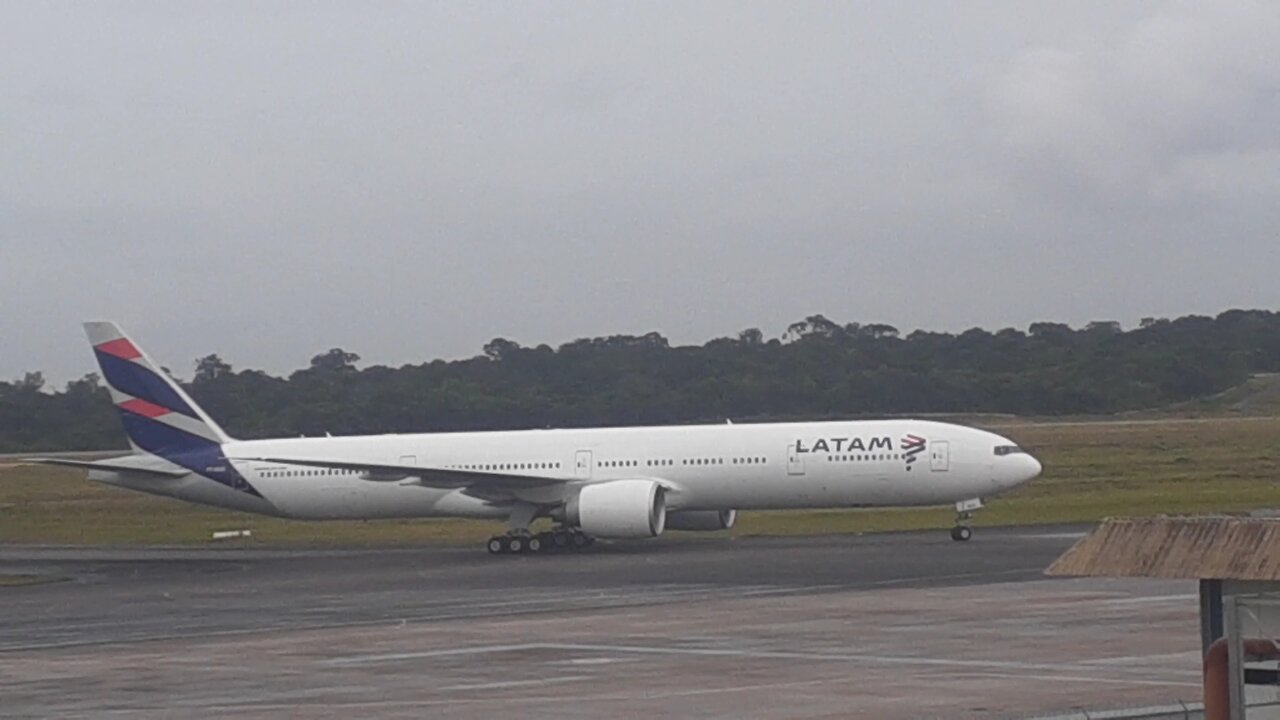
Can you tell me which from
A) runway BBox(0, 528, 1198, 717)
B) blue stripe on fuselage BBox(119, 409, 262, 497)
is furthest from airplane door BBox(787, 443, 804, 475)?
blue stripe on fuselage BBox(119, 409, 262, 497)

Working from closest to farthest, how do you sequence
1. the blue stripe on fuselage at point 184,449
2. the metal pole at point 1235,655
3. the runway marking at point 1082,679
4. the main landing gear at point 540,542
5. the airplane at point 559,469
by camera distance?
1. the metal pole at point 1235,655
2. the runway marking at point 1082,679
3. the airplane at point 559,469
4. the main landing gear at point 540,542
5. the blue stripe on fuselage at point 184,449

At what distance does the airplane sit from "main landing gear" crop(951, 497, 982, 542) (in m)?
0.04

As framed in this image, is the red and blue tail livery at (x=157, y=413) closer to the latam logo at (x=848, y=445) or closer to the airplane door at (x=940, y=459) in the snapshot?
the latam logo at (x=848, y=445)

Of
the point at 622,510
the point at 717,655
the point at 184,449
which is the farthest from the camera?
the point at 184,449

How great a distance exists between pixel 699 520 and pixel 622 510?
174 inches

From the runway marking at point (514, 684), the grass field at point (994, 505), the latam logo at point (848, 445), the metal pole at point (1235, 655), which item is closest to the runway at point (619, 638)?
the runway marking at point (514, 684)

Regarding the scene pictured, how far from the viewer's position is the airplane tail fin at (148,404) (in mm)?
48094

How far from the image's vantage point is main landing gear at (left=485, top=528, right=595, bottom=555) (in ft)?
142

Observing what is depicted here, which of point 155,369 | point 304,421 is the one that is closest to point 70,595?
point 155,369

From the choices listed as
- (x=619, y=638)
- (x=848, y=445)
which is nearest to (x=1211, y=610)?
(x=619, y=638)

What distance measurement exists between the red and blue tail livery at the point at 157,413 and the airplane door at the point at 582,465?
8434 mm

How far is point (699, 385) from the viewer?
101 m

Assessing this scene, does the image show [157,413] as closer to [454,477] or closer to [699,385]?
[454,477]

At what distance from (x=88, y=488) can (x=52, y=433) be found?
13.0m
